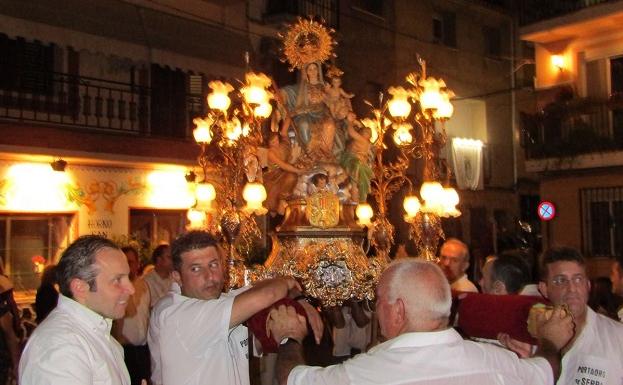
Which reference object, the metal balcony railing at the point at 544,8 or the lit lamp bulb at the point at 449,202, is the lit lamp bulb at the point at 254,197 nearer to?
the lit lamp bulb at the point at 449,202

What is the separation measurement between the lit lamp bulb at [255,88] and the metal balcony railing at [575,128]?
9.20m

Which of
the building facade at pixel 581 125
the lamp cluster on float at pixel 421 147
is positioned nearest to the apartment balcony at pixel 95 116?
the lamp cluster on float at pixel 421 147

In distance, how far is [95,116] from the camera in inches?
569

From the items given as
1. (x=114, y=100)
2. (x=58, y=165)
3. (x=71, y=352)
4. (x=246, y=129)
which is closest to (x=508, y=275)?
(x=71, y=352)

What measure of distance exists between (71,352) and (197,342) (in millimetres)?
859

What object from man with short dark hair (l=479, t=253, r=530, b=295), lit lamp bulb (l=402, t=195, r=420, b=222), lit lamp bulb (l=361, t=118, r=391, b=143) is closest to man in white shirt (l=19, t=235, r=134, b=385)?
man with short dark hair (l=479, t=253, r=530, b=295)

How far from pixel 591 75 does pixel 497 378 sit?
48.5 ft

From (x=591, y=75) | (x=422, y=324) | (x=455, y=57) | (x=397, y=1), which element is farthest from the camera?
(x=455, y=57)

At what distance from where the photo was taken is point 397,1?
22047 millimetres

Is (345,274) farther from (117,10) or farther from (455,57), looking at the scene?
(455,57)

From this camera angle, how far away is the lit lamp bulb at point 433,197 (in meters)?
7.72

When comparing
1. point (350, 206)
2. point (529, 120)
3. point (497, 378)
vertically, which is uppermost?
point (529, 120)

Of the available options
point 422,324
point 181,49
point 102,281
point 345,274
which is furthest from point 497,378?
point 181,49

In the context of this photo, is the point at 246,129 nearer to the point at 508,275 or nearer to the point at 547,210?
the point at 508,275
